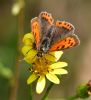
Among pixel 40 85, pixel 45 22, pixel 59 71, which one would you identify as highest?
pixel 45 22

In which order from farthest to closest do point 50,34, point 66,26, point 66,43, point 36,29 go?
point 50,34 → point 66,26 → point 36,29 → point 66,43

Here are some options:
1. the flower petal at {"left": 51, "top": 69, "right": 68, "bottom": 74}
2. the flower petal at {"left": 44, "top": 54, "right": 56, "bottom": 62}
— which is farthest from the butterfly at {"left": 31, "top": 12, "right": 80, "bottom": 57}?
the flower petal at {"left": 51, "top": 69, "right": 68, "bottom": 74}

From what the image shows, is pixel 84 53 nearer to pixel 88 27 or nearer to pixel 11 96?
pixel 88 27

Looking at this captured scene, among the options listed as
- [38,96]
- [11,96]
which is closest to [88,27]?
[38,96]

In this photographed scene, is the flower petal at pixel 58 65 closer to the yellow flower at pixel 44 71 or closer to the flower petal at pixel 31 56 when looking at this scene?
the yellow flower at pixel 44 71

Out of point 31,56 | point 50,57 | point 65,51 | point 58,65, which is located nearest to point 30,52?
point 31,56

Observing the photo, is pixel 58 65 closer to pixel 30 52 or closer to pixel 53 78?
pixel 53 78

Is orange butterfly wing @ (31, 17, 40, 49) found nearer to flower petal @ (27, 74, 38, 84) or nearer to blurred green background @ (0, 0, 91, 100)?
flower petal @ (27, 74, 38, 84)

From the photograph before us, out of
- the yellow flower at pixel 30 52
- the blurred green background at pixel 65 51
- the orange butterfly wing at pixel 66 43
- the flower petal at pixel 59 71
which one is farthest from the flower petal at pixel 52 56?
the blurred green background at pixel 65 51
